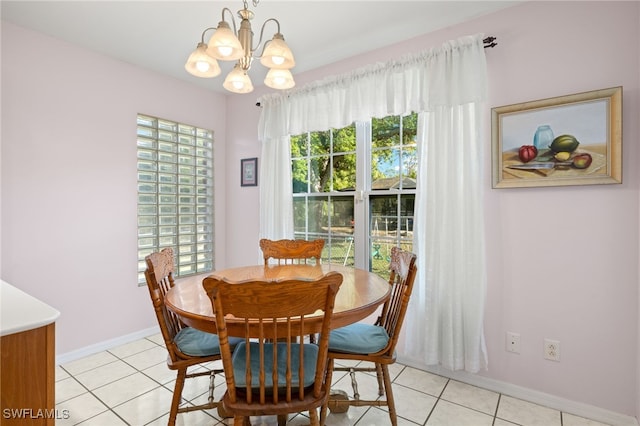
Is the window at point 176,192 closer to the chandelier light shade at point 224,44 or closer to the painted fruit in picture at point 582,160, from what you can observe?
the chandelier light shade at point 224,44

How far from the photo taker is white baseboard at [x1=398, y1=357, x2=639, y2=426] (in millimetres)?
1842

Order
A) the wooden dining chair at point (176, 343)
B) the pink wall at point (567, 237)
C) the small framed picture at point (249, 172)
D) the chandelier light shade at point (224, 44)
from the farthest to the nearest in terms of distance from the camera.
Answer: the small framed picture at point (249, 172)
the pink wall at point (567, 237)
the wooden dining chair at point (176, 343)
the chandelier light shade at point (224, 44)

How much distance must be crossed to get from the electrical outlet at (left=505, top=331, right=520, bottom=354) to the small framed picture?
8.44ft

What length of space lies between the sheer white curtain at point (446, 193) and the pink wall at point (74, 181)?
2204mm

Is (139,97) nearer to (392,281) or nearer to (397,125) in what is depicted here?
(397,125)

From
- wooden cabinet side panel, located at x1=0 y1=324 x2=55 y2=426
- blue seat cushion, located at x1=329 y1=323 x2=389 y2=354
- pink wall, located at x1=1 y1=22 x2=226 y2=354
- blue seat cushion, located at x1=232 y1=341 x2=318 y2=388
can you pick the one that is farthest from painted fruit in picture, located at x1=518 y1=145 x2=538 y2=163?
pink wall, located at x1=1 y1=22 x2=226 y2=354

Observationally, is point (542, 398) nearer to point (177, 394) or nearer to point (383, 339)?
point (383, 339)

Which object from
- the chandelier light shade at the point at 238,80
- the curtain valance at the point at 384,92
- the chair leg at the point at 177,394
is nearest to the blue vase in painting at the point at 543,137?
the curtain valance at the point at 384,92

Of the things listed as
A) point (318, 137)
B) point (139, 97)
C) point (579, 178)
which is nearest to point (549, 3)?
point (579, 178)

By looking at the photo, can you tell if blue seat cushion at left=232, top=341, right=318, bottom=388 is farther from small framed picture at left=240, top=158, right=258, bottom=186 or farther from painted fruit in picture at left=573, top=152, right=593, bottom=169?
small framed picture at left=240, top=158, right=258, bottom=186

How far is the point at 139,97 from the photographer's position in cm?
301

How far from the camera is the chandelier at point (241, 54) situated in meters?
1.48

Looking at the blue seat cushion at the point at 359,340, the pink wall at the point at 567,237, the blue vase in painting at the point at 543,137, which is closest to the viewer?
the blue seat cushion at the point at 359,340

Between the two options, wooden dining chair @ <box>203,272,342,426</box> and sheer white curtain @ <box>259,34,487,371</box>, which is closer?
wooden dining chair @ <box>203,272,342,426</box>
